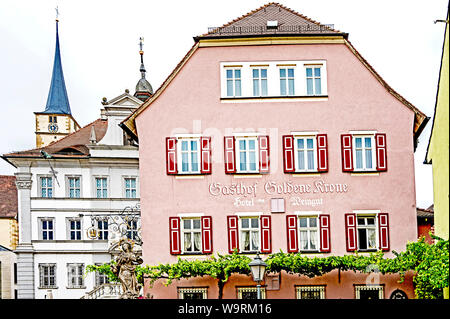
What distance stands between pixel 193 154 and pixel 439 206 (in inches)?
251

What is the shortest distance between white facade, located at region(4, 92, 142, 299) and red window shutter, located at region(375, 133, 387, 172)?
55.5 feet

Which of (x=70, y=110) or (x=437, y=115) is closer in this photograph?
(x=437, y=115)

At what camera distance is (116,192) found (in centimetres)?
3688

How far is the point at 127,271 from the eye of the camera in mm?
21438

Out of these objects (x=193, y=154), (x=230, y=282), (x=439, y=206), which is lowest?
(x=230, y=282)

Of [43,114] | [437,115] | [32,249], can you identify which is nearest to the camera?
[437,115]

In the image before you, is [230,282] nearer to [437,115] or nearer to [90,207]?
[437,115]

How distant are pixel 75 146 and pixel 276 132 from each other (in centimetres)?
1747

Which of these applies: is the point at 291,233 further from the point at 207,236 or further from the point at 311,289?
the point at 207,236

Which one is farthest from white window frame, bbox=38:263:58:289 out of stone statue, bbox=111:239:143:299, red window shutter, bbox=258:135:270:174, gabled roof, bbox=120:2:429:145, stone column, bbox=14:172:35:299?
red window shutter, bbox=258:135:270:174

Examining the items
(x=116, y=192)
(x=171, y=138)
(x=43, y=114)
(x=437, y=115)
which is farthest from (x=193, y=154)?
(x=43, y=114)

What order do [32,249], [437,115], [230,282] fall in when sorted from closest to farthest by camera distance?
[437,115] → [230,282] → [32,249]

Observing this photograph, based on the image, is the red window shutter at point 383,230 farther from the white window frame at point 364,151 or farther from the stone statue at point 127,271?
the stone statue at point 127,271

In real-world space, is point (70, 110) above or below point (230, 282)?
above
